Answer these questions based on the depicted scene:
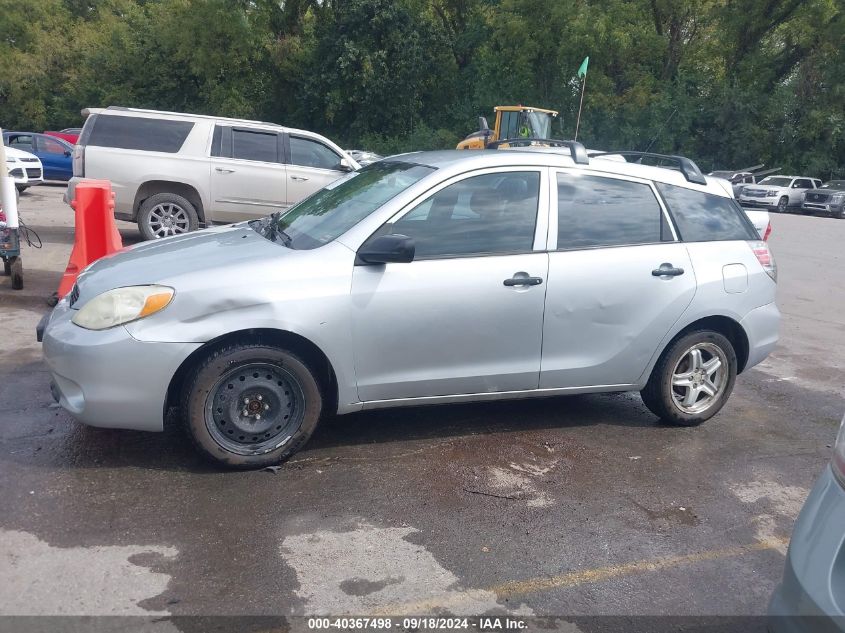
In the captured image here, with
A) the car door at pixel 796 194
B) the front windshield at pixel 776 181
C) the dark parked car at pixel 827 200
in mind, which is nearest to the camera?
the dark parked car at pixel 827 200

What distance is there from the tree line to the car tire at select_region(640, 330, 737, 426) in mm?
34138

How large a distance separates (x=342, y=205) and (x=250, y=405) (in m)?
1.43

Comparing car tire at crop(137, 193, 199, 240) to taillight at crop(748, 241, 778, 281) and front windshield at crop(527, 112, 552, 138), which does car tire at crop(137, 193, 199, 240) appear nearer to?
taillight at crop(748, 241, 778, 281)

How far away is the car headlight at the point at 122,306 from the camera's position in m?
4.04

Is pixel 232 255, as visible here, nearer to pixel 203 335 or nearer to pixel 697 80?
pixel 203 335

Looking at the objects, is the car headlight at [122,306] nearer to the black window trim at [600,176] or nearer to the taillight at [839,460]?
the black window trim at [600,176]

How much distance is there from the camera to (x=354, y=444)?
477 cm

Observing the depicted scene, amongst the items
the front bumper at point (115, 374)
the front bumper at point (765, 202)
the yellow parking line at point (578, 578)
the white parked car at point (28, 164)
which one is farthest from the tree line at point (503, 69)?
the yellow parking line at point (578, 578)

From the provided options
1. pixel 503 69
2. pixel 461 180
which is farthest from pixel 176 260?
pixel 503 69

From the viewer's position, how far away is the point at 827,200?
32.4 m

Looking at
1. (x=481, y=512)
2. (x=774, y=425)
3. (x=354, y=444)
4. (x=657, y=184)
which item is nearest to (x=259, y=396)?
(x=354, y=444)

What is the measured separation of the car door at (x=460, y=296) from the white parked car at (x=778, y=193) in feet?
Result: 99.8

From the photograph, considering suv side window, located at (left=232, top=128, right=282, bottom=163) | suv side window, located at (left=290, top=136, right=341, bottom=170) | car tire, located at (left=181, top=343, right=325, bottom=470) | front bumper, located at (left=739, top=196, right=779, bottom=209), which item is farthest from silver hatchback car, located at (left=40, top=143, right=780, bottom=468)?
front bumper, located at (left=739, top=196, right=779, bottom=209)

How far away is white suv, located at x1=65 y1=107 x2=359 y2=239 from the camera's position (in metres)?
10.8
